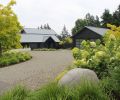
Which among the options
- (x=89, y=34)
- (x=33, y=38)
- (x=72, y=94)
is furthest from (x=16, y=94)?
(x=33, y=38)

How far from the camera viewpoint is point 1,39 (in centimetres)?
2245

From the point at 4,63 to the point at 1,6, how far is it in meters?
7.25

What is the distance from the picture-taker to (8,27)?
22.3 meters

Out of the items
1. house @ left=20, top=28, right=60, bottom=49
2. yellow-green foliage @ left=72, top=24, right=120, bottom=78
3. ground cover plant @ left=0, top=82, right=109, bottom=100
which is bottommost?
ground cover plant @ left=0, top=82, right=109, bottom=100

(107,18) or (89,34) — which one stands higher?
(107,18)

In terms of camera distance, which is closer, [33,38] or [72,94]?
[72,94]

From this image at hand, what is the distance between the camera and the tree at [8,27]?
22047 mm

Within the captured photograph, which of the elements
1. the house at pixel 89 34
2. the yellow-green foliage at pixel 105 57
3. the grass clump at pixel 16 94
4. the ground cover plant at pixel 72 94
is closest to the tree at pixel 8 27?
the yellow-green foliage at pixel 105 57

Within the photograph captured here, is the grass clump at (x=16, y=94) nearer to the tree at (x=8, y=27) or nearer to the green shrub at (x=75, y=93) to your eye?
the green shrub at (x=75, y=93)

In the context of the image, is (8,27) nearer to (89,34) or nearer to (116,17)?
(89,34)

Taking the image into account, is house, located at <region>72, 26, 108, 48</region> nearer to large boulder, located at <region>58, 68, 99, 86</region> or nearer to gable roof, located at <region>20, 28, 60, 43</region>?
gable roof, located at <region>20, 28, 60, 43</region>

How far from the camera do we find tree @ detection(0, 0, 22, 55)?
22047 mm

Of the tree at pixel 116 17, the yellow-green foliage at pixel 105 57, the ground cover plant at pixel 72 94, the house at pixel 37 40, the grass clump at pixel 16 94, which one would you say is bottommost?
the grass clump at pixel 16 94

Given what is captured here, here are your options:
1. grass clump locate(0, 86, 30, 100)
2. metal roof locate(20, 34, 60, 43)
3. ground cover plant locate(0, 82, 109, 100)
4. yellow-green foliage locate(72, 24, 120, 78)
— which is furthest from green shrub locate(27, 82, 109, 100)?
metal roof locate(20, 34, 60, 43)
